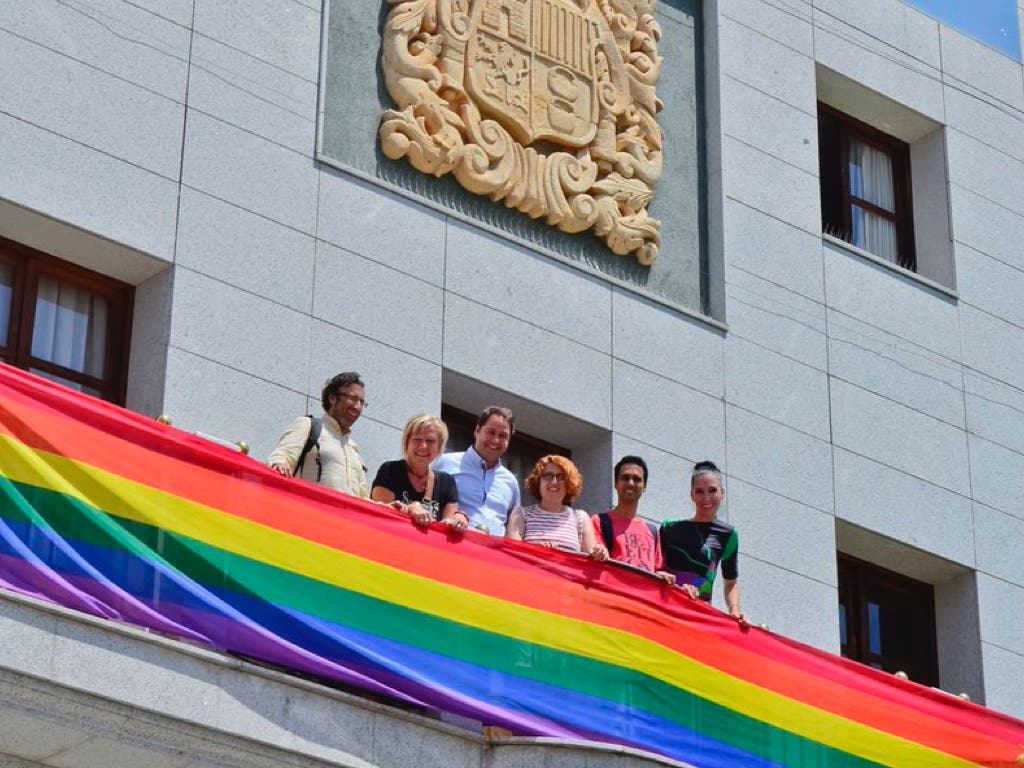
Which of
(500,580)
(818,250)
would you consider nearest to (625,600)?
(500,580)

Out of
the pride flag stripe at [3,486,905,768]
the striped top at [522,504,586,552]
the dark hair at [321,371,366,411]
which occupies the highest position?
the dark hair at [321,371,366,411]

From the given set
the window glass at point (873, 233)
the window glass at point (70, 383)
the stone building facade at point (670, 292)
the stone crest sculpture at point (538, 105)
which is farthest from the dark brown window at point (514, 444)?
the window glass at point (873, 233)

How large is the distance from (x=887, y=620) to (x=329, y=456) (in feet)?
24.6

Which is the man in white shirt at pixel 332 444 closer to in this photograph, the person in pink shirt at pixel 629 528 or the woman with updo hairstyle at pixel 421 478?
the woman with updo hairstyle at pixel 421 478

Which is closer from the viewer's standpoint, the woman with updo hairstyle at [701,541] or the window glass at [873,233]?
the woman with updo hairstyle at [701,541]

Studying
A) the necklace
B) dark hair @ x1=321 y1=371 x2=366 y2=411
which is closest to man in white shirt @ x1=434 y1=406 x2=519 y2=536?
the necklace

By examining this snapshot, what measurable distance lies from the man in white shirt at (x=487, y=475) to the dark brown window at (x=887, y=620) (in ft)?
17.7

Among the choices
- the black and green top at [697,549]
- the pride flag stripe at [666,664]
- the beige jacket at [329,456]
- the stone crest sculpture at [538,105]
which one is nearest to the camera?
the pride flag stripe at [666,664]

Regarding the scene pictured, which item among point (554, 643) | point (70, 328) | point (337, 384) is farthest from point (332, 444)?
point (70, 328)

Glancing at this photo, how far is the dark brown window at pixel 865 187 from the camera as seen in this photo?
953 inches

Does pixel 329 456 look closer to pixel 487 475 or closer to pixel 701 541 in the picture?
pixel 487 475

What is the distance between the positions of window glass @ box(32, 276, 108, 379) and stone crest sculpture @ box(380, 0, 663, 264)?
271 centimetres

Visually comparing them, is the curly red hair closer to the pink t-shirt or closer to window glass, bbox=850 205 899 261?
the pink t-shirt

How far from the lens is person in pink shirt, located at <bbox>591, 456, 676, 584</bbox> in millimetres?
18125
